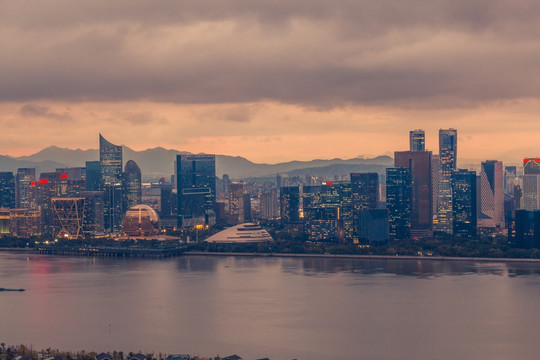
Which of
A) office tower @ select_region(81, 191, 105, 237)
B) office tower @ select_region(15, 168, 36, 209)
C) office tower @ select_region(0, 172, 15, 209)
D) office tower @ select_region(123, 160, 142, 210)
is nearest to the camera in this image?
office tower @ select_region(81, 191, 105, 237)

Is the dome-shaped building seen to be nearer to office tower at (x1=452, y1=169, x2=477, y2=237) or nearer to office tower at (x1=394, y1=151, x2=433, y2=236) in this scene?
office tower at (x1=394, y1=151, x2=433, y2=236)

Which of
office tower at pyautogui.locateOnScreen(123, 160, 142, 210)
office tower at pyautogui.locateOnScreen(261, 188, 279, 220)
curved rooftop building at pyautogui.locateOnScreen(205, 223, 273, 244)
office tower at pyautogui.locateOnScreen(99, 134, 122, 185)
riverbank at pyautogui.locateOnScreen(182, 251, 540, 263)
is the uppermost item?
office tower at pyautogui.locateOnScreen(99, 134, 122, 185)

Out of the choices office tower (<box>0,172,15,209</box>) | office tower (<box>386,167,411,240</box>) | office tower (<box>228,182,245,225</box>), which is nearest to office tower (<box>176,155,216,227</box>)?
office tower (<box>228,182,245,225</box>)

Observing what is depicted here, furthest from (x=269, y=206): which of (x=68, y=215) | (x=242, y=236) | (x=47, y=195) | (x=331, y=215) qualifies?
(x=242, y=236)

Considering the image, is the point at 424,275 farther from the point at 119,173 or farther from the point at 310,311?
the point at 119,173

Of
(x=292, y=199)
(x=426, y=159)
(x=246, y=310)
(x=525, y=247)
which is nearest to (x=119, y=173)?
(x=292, y=199)

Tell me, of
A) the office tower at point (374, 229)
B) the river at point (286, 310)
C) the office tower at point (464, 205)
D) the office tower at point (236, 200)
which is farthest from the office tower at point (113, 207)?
the river at point (286, 310)
